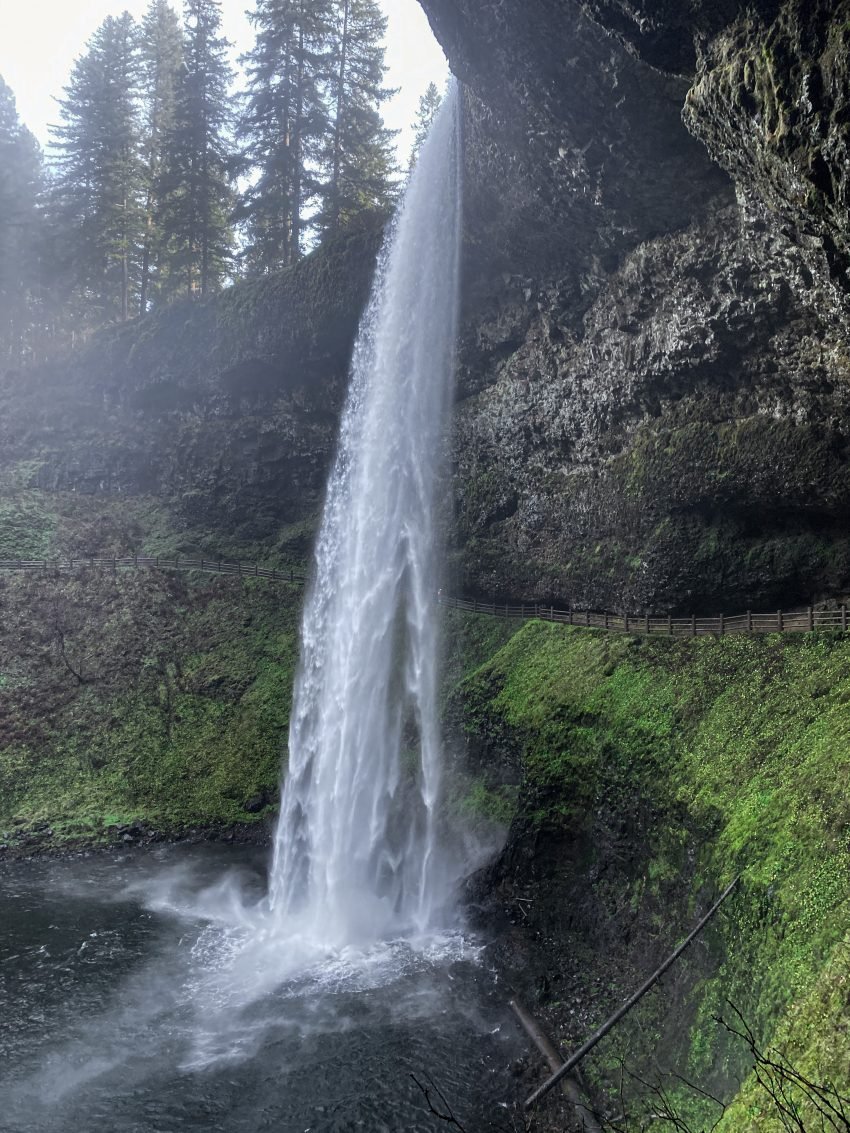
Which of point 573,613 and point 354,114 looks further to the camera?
point 354,114

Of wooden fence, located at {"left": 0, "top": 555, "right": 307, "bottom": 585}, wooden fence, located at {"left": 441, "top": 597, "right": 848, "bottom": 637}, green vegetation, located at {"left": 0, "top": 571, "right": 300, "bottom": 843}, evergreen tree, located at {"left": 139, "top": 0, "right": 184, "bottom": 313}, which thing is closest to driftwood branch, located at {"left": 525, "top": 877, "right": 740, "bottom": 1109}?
wooden fence, located at {"left": 441, "top": 597, "right": 848, "bottom": 637}

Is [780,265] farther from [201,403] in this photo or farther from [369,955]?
[201,403]

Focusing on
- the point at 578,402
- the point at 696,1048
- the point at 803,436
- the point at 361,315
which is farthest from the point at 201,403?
the point at 696,1048

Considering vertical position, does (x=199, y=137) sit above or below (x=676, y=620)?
above

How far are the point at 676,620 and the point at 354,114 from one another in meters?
29.1

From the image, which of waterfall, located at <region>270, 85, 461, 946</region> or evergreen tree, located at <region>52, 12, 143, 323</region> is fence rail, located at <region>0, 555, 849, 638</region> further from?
evergreen tree, located at <region>52, 12, 143, 323</region>

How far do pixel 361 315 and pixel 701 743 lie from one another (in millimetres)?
21285

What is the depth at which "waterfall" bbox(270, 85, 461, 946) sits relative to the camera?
19531 mm

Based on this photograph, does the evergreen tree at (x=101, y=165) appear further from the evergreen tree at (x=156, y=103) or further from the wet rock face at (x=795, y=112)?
the wet rock face at (x=795, y=112)

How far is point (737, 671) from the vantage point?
16625mm

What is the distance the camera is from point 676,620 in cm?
2048

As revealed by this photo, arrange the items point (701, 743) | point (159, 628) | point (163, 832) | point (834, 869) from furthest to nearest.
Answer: point (159, 628) < point (163, 832) < point (701, 743) < point (834, 869)

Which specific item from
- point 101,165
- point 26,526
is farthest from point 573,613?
point 101,165

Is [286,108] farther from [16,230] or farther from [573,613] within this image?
[573,613]
